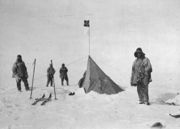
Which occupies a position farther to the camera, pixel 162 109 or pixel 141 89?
pixel 141 89

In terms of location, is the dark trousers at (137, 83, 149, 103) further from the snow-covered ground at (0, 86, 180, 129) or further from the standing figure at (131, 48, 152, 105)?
the snow-covered ground at (0, 86, 180, 129)

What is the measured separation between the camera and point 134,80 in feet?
29.0

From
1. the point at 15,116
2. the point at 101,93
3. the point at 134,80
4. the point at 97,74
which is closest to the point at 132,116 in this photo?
the point at 134,80

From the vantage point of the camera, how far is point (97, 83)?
11.2 metres

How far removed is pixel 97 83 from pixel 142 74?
112 inches

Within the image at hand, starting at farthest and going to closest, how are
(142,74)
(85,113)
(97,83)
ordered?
(97,83), (142,74), (85,113)

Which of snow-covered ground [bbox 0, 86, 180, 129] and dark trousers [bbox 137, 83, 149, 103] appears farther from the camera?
dark trousers [bbox 137, 83, 149, 103]

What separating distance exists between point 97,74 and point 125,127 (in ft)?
20.1

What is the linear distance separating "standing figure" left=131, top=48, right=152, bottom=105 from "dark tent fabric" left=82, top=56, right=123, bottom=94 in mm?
2271

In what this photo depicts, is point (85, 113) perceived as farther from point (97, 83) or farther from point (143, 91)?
point (97, 83)

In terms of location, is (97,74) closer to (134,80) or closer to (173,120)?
(134,80)

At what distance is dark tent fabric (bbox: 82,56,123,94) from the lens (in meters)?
11.0

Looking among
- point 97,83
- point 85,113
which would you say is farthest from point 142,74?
point 97,83

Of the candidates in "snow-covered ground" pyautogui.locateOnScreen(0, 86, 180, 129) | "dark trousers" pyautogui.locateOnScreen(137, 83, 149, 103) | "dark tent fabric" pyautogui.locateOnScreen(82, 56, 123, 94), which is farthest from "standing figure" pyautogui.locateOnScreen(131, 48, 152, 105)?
"dark tent fabric" pyautogui.locateOnScreen(82, 56, 123, 94)
